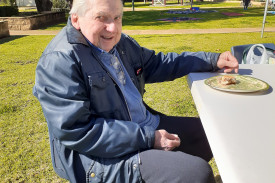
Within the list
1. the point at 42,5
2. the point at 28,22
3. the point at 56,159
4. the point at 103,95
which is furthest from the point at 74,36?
the point at 42,5

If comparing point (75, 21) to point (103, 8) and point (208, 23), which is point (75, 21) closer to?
point (103, 8)

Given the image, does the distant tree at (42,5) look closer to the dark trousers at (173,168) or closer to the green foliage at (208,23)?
the green foliage at (208,23)

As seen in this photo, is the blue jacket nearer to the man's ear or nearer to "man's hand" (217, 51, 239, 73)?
the man's ear

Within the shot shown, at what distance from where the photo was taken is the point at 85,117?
141cm

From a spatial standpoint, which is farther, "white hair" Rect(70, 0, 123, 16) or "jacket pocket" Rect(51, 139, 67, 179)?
"jacket pocket" Rect(51, 139, 67, 179)

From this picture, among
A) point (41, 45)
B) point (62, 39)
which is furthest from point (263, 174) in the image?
point (41, 45)

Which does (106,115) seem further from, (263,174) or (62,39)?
(263,174)

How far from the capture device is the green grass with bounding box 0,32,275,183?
2861 millimetres

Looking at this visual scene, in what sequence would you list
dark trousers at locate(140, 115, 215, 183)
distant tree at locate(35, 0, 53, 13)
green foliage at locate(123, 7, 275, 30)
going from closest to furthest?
dark trousers at locate(140, 115, 215, 183) → green foliage at locate(123, 7, 275, 30) → distant tree at locate(35, 0, 53, 13)

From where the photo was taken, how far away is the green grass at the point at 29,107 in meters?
2.86

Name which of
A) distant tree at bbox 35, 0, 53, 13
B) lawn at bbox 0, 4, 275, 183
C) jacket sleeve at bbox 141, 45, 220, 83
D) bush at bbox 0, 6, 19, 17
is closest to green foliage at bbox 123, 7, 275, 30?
lawn at bbox 0, 4, 275, 183

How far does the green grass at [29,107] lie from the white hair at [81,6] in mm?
1798

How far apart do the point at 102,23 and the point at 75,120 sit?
59cm

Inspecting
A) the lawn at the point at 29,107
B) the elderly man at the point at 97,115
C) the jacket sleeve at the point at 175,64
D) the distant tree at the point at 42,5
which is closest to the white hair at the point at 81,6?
the elderly man at the point at 97,115
